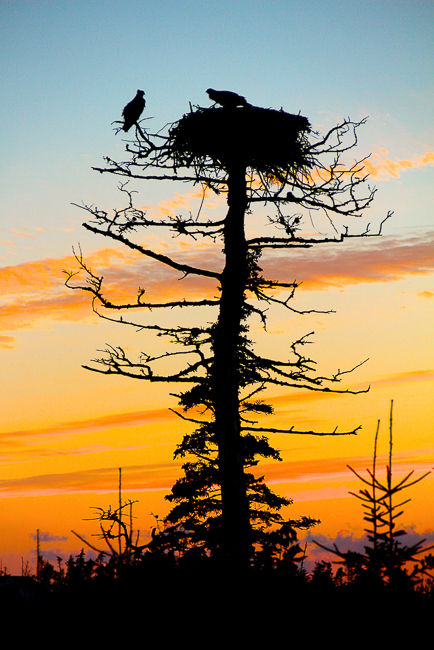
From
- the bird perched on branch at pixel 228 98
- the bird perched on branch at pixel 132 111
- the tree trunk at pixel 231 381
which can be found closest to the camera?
the tree trunk at pixel 231 381

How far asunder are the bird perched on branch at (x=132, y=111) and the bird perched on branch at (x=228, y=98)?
1479 millimetres

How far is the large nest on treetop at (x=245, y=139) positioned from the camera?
1098 centimetres

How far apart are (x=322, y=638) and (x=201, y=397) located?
1260 cm

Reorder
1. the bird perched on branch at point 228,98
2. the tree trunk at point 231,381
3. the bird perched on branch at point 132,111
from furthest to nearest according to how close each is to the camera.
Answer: the bird perched on branch at point 228,98, the bird perched on branch at point 132,111, the tree trunk at point 231,381

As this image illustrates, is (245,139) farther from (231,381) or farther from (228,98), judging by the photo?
(231,381)

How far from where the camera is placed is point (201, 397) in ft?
52.9

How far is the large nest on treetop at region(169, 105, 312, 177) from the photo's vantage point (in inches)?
432

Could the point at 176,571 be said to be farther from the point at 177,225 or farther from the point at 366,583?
the point at 177,225

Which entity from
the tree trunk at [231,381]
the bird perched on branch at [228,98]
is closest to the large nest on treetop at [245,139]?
the bird perched on branch at [228,98]

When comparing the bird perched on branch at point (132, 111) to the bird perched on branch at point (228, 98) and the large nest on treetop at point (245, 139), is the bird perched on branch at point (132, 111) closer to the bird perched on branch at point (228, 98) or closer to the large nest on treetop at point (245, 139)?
the large nest on treetop at point (245, 139)

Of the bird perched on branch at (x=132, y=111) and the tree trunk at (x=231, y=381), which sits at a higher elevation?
the bird perched on branch at (x=132, y=111)

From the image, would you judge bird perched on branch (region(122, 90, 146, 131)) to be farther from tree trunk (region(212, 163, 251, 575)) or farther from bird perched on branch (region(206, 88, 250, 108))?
tree trunk (region(212, 163, 251, 575))

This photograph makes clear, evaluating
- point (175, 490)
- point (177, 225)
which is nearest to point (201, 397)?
point (175, 490)

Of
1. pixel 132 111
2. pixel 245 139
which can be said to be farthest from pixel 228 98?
pixel 132 111
